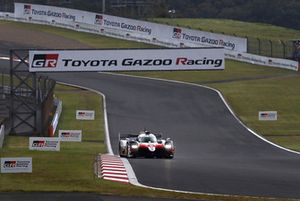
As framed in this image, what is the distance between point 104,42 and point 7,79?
19.7 meters

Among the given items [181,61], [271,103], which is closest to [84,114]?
[181,61]

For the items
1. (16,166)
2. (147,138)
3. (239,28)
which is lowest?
(16,166)

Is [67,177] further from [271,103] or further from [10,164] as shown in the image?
[271,103]

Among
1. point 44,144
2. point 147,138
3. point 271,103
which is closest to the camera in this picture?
point 147,138

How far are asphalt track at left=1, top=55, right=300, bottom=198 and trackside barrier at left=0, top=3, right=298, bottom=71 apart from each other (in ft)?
39.7

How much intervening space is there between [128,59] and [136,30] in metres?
43.5

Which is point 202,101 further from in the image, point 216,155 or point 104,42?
point 104,42

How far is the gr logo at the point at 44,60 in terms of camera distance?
149ft

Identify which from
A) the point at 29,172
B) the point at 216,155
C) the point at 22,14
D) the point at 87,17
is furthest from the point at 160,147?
the point at 22,14

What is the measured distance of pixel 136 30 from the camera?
8869 cm

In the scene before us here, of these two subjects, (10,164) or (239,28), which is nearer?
(10,164)

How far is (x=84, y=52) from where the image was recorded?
4566cm

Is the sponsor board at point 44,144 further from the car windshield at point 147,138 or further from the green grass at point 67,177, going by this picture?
the car windshield at point 147,138

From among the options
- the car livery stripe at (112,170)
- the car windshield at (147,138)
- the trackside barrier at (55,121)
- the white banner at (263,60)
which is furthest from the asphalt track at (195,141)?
the white banner at (263,60)
